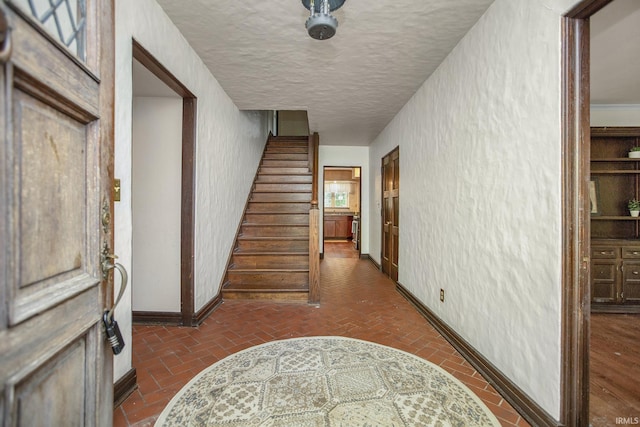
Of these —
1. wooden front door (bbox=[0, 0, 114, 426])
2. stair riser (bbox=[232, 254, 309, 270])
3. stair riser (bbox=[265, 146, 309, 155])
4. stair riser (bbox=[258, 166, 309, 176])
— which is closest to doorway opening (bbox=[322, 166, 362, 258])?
stair riser (bbox=[265, 146, 309, 155])

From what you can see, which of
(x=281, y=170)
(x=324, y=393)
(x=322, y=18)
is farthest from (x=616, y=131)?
(x=281, y=170)

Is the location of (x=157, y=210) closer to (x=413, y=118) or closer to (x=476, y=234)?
(x=476, y=234)

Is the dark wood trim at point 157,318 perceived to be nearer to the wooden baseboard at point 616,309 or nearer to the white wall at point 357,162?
the white wall at point 357,162

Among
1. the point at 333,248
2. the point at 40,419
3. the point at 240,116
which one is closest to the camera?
the point at 40,419

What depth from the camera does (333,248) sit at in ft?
25.5

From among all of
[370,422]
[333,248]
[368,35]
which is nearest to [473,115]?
[368,35]

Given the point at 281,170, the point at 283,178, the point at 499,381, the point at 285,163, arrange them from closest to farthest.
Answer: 1. the point at 499,381
2. the point at 283,178
3. the point at 281,170
4. the point at 285,163

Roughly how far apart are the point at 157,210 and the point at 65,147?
2.08 m

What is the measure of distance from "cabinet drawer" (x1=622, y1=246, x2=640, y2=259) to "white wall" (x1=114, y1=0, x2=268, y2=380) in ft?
15.3

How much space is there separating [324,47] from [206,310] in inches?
109

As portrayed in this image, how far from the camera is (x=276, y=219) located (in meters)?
4.39

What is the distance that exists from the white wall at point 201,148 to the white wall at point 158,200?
20cm

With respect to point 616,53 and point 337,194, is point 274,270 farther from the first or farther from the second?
point 337,194

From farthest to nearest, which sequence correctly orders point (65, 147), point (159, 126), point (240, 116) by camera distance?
point (240, 116) → point (159, 126) → point (65, 147)
